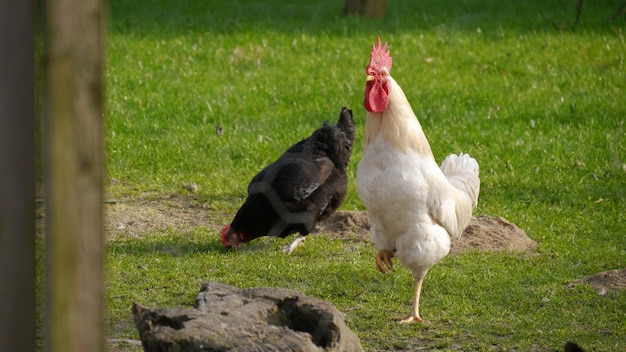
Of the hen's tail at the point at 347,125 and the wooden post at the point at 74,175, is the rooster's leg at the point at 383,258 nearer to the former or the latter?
the hen's tail at the point at 347,125

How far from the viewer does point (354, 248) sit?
5.80 metres

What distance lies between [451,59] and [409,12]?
2.75 meters

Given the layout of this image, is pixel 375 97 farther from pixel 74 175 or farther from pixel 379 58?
pixel 74 175

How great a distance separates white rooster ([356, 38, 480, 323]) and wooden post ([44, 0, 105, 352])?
8.89 feet

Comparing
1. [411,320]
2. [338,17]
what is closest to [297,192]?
[411,320]

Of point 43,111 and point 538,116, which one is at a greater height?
point 43,111

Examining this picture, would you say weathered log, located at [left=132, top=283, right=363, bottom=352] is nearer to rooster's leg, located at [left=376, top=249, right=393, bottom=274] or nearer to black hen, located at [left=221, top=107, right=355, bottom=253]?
rooster's leg, located at [left=376, top=249, right=393, bottom=274]

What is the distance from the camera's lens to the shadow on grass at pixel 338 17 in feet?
37.7

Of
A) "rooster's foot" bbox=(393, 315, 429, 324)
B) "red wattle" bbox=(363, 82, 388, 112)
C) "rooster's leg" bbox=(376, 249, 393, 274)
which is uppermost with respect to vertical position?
"red wattle" bbox=(363, 82, 388, 112)

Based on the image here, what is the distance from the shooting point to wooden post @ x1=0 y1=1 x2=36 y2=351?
175 centimetres

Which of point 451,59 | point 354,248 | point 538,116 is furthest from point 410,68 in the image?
point 354,248

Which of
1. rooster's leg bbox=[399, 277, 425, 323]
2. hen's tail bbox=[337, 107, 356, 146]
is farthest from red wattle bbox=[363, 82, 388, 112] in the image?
hen's tail bbox=[337, 107, 356, 146]

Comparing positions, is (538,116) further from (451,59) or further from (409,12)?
(409,12)

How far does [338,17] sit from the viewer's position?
12414 millimetres
